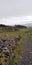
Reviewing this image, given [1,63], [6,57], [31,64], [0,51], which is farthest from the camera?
[0,51]

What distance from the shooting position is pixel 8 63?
1552 cm

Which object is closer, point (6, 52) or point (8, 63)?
point (8, 63)

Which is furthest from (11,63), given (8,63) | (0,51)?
(0,51)

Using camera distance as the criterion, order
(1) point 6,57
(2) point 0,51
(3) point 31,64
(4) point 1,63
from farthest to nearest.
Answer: (2) point 0,51
(1) point 6,57
(3) point 31,64
(4) point 1,63

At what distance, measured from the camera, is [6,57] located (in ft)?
57.2

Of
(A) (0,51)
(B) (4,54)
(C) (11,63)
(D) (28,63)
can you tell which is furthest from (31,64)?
(A) (0,51)

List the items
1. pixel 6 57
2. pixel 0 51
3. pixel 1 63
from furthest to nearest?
pixel 0 51 → pixel 6 57 → pixel 1 63

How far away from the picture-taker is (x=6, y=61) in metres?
16.2

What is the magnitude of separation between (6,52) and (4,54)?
30 centimetres

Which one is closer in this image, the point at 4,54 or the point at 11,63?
the point at 11,63

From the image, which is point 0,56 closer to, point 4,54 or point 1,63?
point 4,54

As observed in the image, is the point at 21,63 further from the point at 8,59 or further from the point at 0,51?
the point at 0,51

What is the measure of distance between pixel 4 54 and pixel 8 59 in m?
1.50

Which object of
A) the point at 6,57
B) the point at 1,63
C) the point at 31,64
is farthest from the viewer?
the point at 6,57
